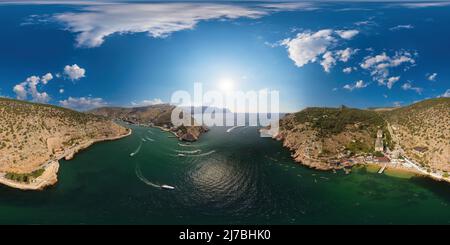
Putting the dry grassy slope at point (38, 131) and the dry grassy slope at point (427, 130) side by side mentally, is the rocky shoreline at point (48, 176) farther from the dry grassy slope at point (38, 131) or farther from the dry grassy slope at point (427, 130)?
the dry grassy slope at point (427, 130)

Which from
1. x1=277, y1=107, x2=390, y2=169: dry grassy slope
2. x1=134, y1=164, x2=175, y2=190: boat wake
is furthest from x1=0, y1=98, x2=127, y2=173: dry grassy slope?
x1=277, y1=107, x2=390, y2=169: dry grassy slope

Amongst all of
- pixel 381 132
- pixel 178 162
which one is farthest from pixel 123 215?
pixel 381 132

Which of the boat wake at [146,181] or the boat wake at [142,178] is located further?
the boat wake at [142,178]

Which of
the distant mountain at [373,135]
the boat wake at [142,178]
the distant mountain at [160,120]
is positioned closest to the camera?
the boat wake at [142,178]

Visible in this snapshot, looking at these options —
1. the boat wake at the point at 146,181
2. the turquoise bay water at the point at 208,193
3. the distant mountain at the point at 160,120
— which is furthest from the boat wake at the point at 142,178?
the distant mountain at the point at 160,120

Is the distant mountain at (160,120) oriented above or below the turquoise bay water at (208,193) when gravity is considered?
above

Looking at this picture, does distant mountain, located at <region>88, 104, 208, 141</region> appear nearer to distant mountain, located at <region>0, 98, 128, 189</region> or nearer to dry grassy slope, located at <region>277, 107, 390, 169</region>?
distant mountain, located at <region>0, 98, 128, 189</region>

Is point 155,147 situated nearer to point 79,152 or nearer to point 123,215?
point 79,152
